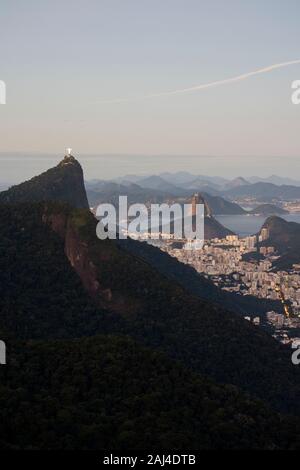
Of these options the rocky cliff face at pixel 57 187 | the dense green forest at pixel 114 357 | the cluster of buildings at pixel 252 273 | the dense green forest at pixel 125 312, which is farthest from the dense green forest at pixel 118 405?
the rocky cliff face at pixel 57 187

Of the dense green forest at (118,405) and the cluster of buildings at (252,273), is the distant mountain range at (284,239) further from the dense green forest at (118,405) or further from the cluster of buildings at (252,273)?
the dense green forest at (118,405)

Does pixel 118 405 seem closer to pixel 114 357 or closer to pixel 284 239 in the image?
pixel 114 357

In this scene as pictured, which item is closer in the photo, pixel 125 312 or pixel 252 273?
pixel 125 312

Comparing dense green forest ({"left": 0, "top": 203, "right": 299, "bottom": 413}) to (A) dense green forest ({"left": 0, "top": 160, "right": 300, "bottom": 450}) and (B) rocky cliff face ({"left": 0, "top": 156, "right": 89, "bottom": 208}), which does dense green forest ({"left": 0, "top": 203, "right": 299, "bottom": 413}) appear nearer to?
(A) dense green forest ({"left": 0, "top": 160, "right": 300, "bottom": 450})

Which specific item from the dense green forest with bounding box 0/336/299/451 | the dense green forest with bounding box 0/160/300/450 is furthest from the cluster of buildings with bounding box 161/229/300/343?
the dense green forest with bounding box 0/336/299/451

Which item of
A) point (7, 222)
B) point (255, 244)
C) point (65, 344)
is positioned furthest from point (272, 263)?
point (65, 344)

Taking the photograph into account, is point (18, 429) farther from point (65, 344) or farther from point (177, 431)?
point (65, 344)

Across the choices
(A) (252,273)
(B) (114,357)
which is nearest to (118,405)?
(B) (114,357)

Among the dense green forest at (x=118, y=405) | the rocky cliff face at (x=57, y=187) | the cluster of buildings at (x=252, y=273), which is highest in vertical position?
the rocky cliff face at (x=57, y=187)
